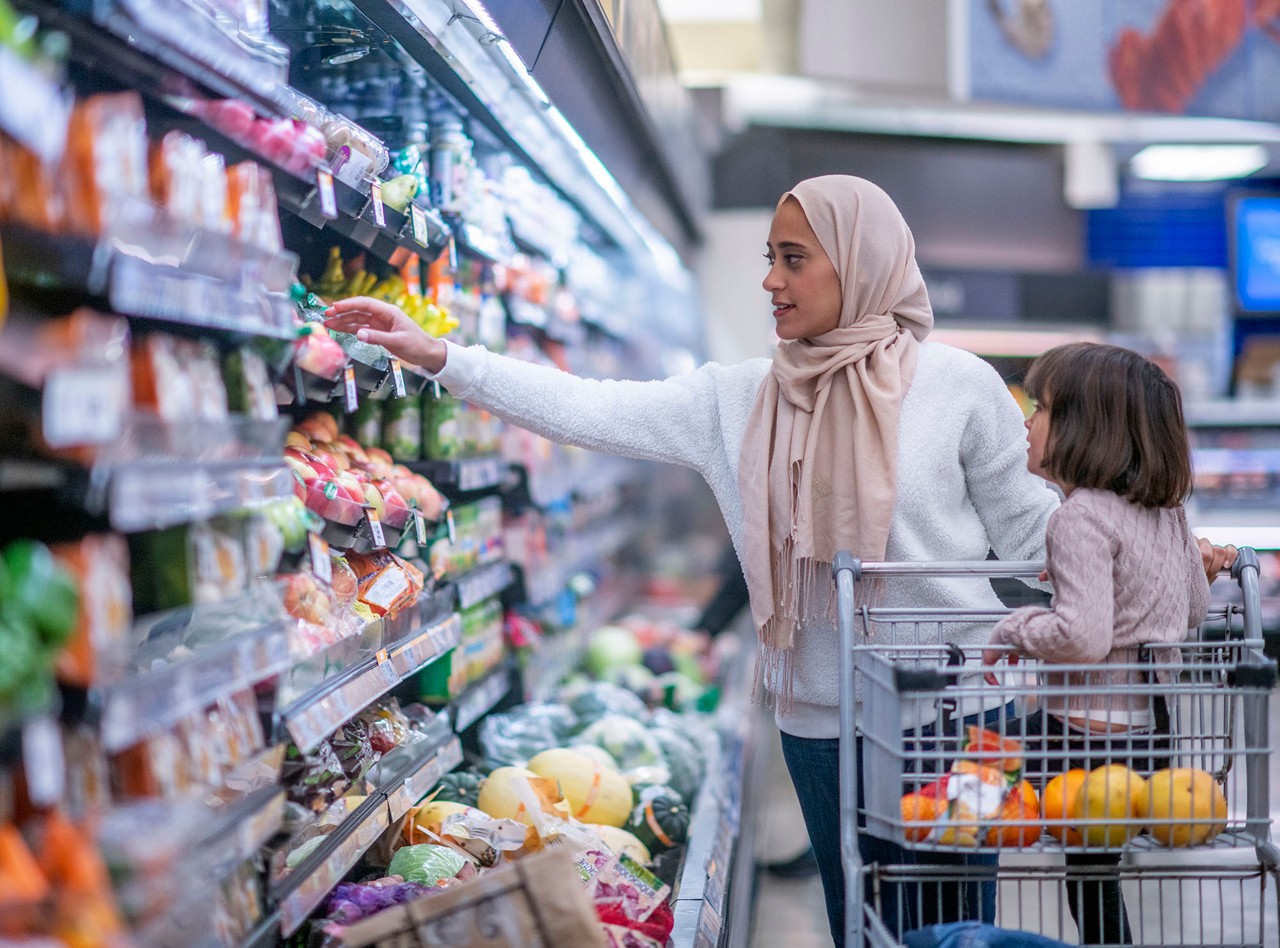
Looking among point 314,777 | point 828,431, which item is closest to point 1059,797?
point 828,431

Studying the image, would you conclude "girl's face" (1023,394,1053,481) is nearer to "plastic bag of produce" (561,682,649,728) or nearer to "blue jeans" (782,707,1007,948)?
"blue jeans" (782,707,1007,948)

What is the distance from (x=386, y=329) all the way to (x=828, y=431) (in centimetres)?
84

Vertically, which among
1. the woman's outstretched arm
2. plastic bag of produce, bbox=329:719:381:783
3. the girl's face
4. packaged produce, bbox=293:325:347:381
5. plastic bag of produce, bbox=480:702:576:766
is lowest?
plastic bag of produce, bbox=480:702:576:766

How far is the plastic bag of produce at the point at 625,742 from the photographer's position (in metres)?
3.65

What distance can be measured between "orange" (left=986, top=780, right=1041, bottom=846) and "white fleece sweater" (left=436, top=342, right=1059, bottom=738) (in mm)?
425

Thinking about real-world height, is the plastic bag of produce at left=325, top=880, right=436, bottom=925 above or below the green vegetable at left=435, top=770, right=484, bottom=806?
above

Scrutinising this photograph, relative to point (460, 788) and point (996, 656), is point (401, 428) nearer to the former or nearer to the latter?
point (460, 788)

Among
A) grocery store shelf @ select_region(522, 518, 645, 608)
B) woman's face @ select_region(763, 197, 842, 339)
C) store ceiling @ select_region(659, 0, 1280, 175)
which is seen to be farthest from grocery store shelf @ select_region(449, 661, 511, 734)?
store ceiling @ select_region(659, 0, 1280, 175)

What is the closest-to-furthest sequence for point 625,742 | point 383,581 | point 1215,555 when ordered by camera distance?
1. point 1215,555
2. point 383,581
3. point 625,742

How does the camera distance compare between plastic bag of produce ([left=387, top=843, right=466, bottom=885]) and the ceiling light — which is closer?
plastic bag of produce ([left=387, top=843, right=466, bottom=885])

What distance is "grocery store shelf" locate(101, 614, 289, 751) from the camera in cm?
130

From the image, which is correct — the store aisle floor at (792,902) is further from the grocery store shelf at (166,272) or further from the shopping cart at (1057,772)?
the grocery store shelf at (166,272)

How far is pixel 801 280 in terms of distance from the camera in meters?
2.32

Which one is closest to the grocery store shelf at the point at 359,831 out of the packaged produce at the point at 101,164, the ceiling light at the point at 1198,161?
the packaged produce at the point at 101,164
